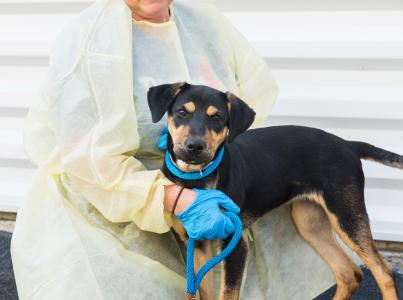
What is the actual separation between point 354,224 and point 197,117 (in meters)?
1.03

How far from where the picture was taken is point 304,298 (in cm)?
371

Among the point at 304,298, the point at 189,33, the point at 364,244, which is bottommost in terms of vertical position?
the point at 304,298

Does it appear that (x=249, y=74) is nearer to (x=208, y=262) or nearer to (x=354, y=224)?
→ (x=354, y=224)

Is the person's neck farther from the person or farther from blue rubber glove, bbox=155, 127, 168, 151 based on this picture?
blue rubber glove, bbox=155, 127, 168, 151

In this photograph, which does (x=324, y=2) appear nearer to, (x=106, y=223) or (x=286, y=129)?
(x=286, y=129)

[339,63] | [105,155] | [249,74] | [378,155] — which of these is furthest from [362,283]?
[105,155]

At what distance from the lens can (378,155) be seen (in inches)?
144

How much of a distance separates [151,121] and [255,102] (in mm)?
654

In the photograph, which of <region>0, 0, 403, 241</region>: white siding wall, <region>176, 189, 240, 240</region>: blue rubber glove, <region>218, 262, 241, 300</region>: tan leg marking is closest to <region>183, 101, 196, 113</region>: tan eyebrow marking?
<region>176, 189, 240, 240</region>: blue rubber glove

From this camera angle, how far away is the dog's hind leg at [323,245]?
148 inches

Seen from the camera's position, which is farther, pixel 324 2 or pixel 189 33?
pixel 324 2

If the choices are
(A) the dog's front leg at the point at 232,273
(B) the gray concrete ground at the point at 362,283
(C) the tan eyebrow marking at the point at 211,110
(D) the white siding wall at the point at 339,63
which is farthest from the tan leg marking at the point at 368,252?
(D) the white siding wall at the point at 339,63

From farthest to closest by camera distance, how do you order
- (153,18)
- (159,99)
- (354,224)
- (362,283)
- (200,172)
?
(362,283) < (354,224) < (153,18) < (200,172) < (159,99)

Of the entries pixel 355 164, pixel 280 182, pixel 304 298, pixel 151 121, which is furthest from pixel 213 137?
pixel 304 298
